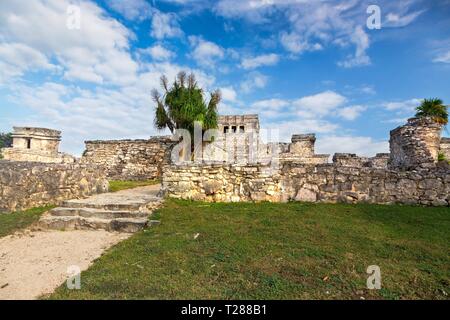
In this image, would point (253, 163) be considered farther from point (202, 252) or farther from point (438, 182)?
point (438, 182)

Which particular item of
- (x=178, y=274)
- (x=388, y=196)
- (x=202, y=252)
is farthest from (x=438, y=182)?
(x=178, y=274)

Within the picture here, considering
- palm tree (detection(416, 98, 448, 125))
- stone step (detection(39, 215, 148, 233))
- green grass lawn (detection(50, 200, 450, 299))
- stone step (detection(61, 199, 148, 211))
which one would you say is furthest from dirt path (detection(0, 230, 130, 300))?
palm tree (detection(416, 98, 448, 125))

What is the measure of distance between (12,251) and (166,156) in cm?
1097

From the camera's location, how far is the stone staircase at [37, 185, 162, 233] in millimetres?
5770

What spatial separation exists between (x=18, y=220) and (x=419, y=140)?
44.2ft

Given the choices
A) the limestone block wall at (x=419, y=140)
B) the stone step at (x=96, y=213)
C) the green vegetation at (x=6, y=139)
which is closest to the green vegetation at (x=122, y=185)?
the stone step at (x=96, y=213)

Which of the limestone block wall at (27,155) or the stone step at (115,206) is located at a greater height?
the limestone block wall at (27,155)

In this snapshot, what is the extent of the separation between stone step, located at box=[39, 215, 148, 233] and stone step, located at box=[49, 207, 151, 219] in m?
0.18

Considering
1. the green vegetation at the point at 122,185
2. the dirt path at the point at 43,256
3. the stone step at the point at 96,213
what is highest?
the green vegetation at the point at 122,185

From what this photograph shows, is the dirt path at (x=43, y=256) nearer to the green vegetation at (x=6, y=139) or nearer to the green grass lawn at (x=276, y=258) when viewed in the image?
the green grass lawn at (x=276, y=258)

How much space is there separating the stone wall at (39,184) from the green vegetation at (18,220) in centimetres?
36

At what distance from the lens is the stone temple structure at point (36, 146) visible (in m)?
16.8

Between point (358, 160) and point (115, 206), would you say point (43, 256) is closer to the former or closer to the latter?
point (115, 206)
